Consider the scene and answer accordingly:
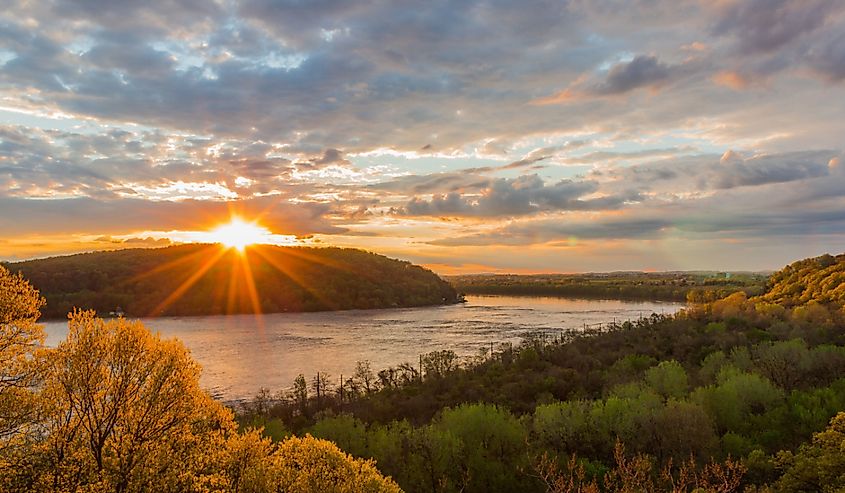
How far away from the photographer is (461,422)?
36406mm

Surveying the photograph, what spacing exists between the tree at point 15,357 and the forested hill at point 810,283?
105 metres

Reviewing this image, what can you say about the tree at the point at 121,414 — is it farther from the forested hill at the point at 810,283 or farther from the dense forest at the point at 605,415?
the forested hill at the point at 810,283

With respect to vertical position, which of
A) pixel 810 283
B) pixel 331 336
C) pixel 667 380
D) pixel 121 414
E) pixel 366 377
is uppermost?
pixel 810 283

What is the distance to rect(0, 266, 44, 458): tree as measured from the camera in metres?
19.8

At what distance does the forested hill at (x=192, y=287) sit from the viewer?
154500 millimetres

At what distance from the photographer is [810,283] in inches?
4503

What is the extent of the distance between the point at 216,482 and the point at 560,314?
5217 inches

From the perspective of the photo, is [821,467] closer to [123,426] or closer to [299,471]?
[299,471]

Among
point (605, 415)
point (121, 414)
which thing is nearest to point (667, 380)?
point (605, 415)

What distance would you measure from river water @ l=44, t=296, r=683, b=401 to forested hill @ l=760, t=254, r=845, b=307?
3267 cm

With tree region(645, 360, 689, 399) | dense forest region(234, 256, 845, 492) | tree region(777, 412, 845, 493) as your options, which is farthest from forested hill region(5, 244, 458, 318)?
tree region(777, 412, 845, 493)

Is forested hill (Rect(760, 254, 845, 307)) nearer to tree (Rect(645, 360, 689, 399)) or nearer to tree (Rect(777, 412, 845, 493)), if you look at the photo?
tree (Rect(645, 360, 689, 399))

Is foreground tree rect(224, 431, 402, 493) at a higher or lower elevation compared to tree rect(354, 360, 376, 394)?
higher

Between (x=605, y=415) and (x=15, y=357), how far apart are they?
3479cm
